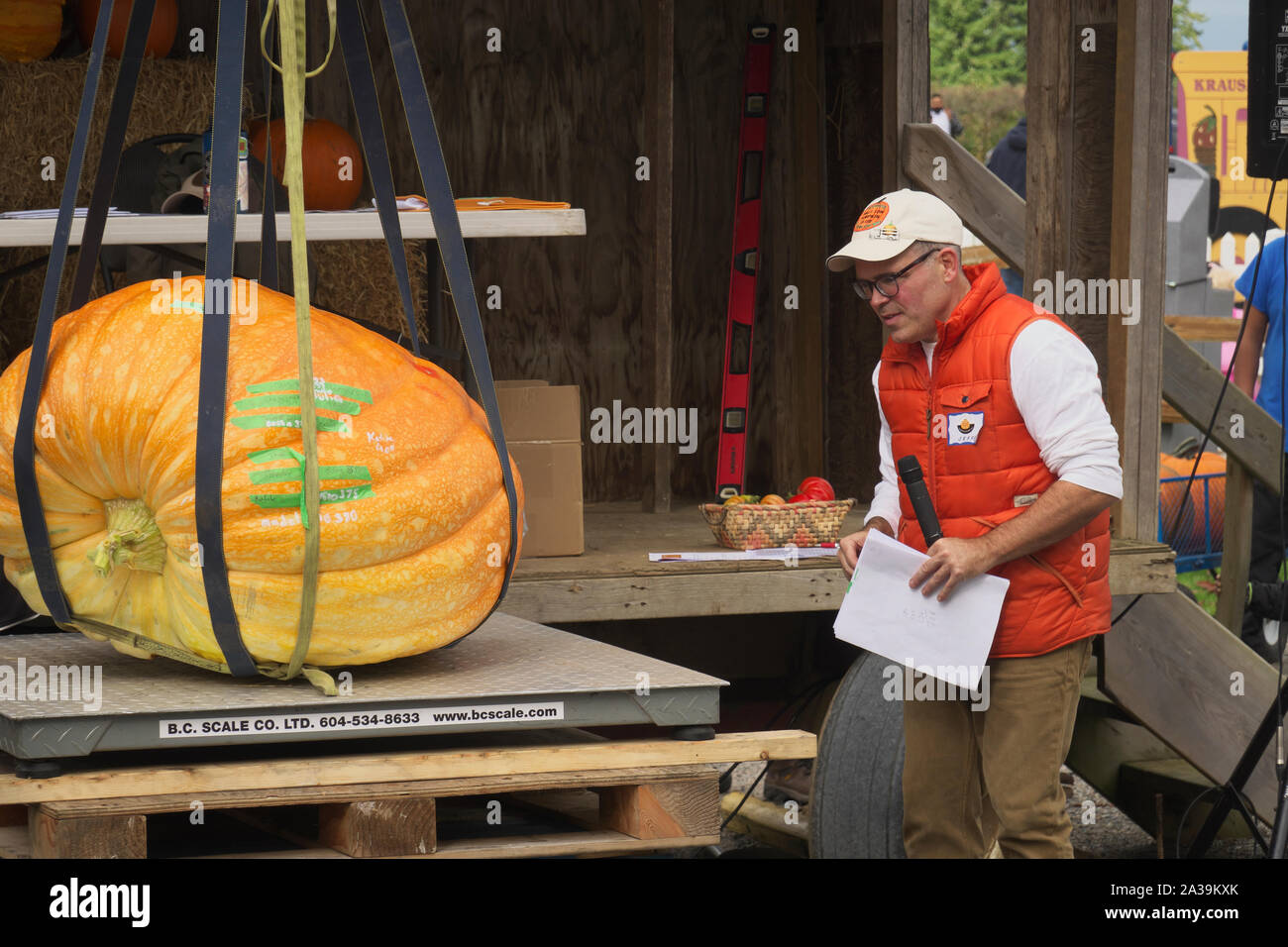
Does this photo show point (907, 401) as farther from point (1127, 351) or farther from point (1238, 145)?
point (1238, 145)

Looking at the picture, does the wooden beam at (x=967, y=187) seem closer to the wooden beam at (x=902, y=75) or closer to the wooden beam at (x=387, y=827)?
the wooden beam at (x=902, y=75)

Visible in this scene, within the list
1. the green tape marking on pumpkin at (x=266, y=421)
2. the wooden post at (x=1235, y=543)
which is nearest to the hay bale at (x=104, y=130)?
the green tape marking on pumpkin at (x=266, y=421)

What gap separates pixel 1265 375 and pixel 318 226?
4.92 meters

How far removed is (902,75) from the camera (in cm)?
618

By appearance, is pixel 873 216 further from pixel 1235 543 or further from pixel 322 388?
pixel 1235 543

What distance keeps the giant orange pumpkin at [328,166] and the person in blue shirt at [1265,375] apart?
3984 mm

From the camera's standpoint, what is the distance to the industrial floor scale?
2598mm

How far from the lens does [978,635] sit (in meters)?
3.48

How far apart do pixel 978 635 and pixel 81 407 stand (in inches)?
74.5

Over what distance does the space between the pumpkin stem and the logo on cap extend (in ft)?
5.56
